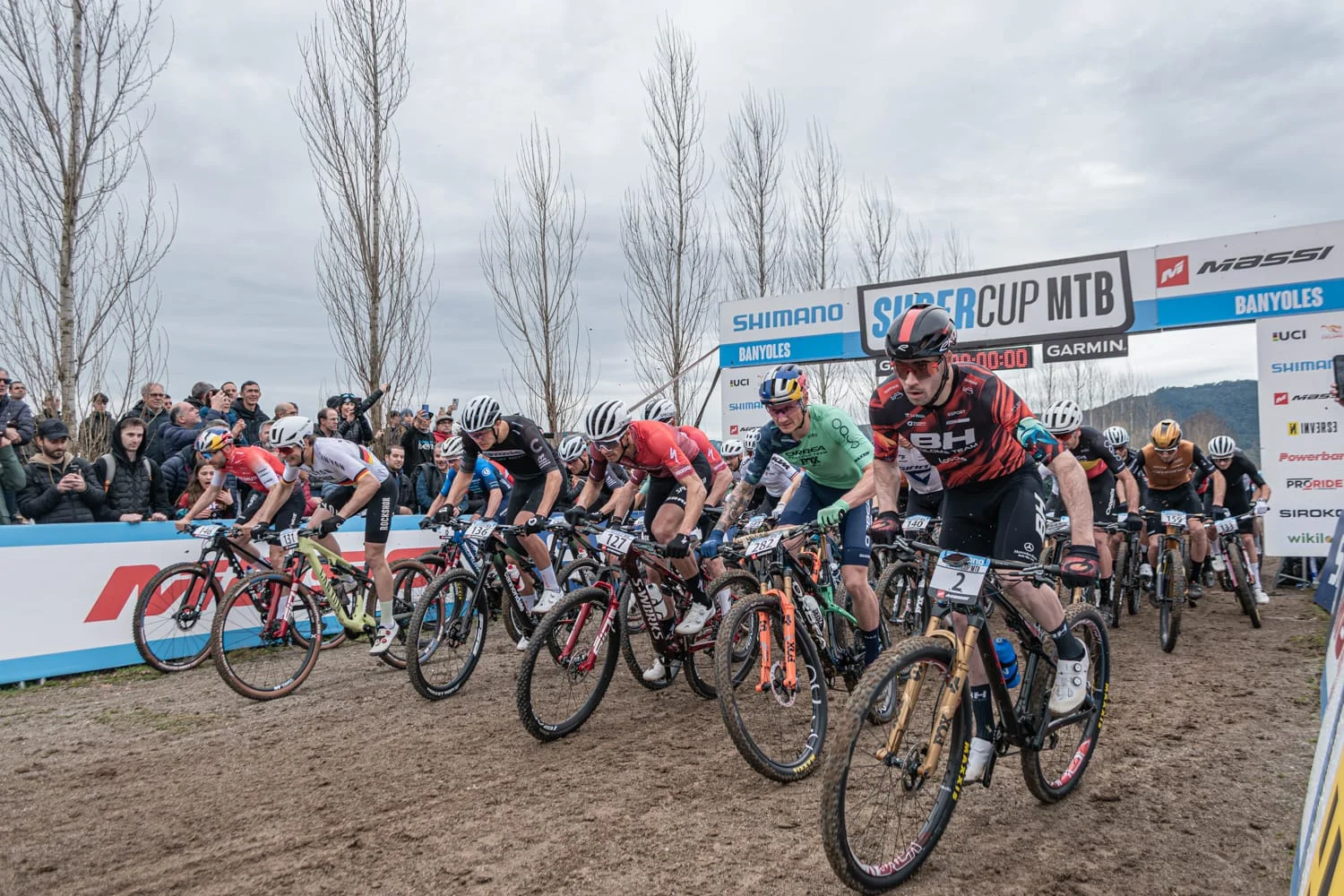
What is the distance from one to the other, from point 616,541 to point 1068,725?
9.25ft

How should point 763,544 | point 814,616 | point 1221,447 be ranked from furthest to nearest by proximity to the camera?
point 1221,447
point 814,616
point 763,544

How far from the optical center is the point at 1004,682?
3.86m

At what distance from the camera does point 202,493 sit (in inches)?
361

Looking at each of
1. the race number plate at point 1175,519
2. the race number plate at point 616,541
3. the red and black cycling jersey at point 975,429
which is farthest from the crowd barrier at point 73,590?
the race number plate at point 1175,519

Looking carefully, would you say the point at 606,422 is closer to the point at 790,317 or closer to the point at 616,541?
the point at 616,541

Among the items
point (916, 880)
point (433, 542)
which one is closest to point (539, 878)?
point (916, 880)

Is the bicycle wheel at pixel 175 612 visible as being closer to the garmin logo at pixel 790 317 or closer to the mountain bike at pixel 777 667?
the mountain bike at pixel 777 667

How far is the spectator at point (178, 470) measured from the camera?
31.8 feet

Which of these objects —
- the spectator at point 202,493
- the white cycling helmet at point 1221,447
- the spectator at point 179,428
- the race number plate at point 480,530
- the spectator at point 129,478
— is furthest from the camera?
the white cycling helmet at point 1221,447

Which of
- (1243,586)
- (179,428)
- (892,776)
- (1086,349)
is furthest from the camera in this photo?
(1086,349)

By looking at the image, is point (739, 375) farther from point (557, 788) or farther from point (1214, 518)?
point (557, 788)

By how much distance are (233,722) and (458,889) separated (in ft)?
12.5

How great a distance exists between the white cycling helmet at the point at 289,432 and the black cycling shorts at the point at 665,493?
10.5 feet

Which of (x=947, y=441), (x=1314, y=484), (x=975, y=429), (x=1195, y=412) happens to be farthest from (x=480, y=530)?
(x=1195, y=412)
